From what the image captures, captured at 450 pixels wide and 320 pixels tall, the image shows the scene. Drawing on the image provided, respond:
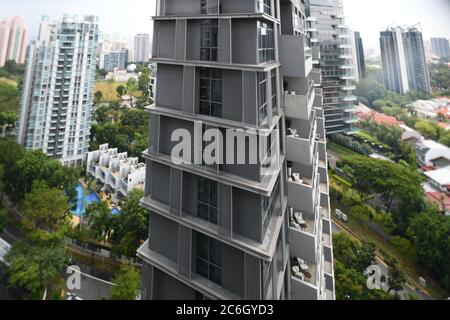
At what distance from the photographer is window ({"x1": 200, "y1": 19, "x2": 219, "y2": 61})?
2.23 m

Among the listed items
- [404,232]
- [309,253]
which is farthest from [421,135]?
[309,253]

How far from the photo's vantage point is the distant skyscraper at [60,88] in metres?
9.06

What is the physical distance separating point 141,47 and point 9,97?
8.41m

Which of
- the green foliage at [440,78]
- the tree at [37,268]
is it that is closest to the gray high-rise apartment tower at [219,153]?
the tree at [37,268]

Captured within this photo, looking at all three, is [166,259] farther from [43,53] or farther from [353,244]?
[43,53]

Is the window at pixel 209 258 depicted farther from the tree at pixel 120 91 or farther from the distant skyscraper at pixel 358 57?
the distant skyscraper at pixel 358 57

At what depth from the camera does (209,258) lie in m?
2.42

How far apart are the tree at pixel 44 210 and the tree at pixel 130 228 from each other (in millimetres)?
1707

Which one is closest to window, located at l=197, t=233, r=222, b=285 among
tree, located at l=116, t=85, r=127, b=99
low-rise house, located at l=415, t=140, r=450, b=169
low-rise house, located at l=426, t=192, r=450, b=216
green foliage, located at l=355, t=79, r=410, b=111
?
low-rise house, located at l=426, t=192, r=450, b=216

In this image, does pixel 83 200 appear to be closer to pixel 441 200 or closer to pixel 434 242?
pixel 434 242

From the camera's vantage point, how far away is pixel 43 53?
8969 mm

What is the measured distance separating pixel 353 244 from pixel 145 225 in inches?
255

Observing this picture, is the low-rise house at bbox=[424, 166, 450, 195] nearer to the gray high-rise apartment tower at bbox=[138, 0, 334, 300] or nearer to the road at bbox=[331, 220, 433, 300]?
the road at bbox=[331, 220, 433, 300]

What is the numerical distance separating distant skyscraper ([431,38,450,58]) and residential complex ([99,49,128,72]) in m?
15.6
